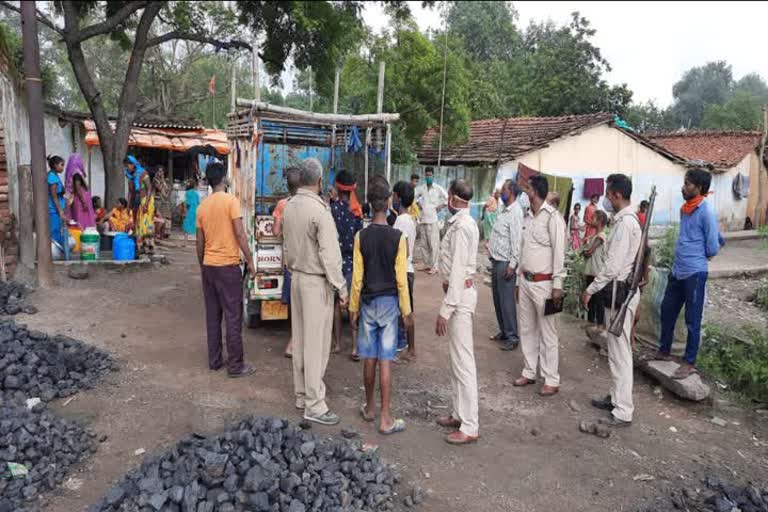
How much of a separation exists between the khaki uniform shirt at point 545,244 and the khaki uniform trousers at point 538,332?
0.13 meters

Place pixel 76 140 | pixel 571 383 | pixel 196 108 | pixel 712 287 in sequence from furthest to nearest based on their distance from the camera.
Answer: pixel 196 108
pixel 76 140
pixel 712 287
pixel 571 383

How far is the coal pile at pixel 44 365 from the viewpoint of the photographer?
440cm

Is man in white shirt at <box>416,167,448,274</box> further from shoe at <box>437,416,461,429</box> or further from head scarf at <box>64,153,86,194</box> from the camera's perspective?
shoe at <box>437,416,461,429</box>

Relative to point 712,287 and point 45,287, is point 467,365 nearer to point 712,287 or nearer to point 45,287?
point 45,287

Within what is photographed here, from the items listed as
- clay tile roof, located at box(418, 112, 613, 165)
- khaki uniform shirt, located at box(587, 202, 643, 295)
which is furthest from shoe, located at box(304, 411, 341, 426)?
clay tile roof, located at box(418, 112, 613, 165)

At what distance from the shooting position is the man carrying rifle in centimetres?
439

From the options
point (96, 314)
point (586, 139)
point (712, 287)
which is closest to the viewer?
point (96, 314)

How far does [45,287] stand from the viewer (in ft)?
24.6

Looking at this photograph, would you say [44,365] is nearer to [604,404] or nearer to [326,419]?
[326,419]

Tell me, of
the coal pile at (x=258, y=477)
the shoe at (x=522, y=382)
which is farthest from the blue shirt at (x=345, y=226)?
the coal pile at (x=258, y=477)

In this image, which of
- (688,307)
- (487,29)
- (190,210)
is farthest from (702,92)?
(688,307)

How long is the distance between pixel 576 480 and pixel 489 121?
55.8ft

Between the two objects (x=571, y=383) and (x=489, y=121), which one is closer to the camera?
(x=571, y=383)

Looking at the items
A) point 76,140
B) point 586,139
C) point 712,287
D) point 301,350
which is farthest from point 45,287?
point 586,139
